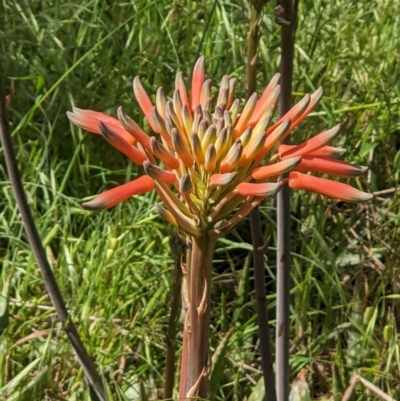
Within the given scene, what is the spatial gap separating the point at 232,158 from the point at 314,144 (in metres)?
0.13

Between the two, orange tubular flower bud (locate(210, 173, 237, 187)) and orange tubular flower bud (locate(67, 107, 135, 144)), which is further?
orange tubular flower bud (locate(67, 107, 135, 144))

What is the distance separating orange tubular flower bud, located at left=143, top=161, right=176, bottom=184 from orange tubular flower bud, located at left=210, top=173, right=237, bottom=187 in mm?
58

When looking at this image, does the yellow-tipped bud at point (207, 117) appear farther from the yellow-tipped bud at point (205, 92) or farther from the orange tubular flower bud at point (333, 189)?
the orange tubular flower bud at point (333, 189)

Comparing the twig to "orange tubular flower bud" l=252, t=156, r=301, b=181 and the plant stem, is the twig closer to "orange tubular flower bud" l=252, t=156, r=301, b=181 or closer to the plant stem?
the plant stem

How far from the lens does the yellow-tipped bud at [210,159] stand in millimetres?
1019

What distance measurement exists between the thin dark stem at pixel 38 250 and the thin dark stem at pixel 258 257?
0.40 metres

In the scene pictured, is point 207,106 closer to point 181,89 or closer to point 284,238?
point 181,89

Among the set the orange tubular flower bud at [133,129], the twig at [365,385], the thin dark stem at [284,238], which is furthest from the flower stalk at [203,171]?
the twig at [365,385]

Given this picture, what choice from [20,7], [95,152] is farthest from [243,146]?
[20,7]

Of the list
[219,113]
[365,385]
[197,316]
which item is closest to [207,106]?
[219,113]

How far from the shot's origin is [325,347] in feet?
7.78

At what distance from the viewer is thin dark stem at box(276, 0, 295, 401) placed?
1426 millimetres

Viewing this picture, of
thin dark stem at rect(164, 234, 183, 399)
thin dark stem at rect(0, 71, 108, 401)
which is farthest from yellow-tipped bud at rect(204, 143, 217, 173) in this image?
thin dark stem at rect(0, 71, 108, 401)

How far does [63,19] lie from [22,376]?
6.06 ft
